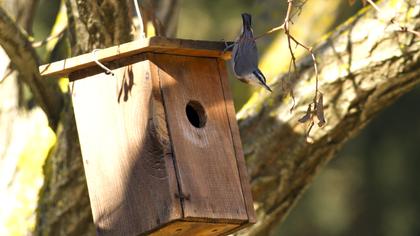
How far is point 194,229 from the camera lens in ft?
13.3

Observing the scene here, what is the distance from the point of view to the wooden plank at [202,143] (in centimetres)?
393

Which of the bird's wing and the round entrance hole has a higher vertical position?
the bird's wing

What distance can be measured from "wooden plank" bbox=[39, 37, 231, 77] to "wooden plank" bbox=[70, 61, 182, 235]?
0.06m

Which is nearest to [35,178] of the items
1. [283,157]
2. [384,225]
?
[283,157]

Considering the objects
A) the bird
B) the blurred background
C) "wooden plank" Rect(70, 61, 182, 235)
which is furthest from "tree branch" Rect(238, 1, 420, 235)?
the blurred background

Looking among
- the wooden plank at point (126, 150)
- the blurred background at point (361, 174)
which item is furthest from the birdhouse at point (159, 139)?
the blurred background at point (361, 174)

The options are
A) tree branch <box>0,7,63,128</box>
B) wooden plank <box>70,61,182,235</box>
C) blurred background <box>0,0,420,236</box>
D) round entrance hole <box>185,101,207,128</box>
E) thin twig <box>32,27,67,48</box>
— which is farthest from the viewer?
blurred background <box>0,0,420,236</box>

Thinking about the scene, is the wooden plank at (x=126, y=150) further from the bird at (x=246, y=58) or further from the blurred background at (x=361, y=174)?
the blurred background at (x=361, y=174)

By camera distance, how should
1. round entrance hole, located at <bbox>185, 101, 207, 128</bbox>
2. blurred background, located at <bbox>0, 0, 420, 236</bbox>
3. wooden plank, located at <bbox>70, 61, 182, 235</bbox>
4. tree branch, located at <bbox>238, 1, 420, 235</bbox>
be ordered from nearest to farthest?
wooden plank, located at <bbox>70, 61, 182, 235</bbox> → round entrance hole, located at <bbox>185, 101, 207, 128</bbox> → tree branch, located at <bbox>238, 1, 420, 235</bbox> → blurred background, located at <bbox>0, 0, 420, 236</bbox>

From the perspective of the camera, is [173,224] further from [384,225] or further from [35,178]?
[384,225]

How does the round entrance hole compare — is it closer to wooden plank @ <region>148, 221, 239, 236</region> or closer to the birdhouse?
the birdhouse

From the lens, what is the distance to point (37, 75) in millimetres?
4867

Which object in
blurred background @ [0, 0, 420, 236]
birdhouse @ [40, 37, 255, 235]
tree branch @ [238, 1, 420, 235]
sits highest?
birdhouse @ [40, 37, 255, 235]

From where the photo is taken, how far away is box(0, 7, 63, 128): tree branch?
185 inches
